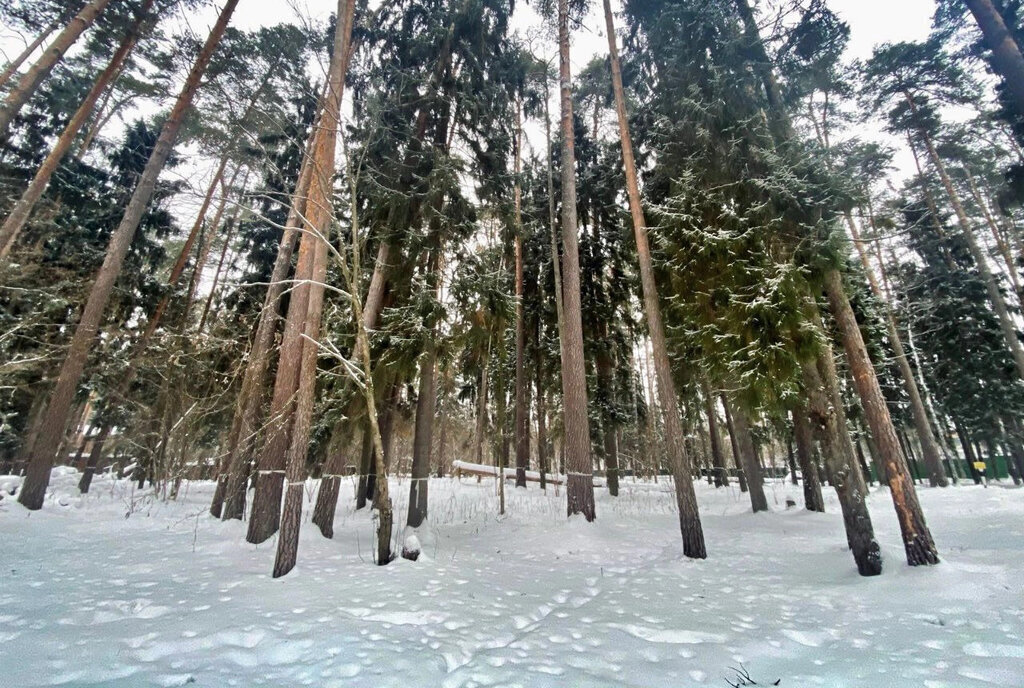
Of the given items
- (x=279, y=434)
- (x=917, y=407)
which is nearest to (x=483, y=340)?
(x=279, y=434)

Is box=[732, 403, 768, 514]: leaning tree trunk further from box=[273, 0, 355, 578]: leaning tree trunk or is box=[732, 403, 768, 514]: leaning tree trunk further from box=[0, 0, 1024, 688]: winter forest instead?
box=[273, 0, 355, 578]: leaning tree trunk

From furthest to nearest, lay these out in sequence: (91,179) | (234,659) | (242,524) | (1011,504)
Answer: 1. (91,179)
2. (1011,504)
3. (242,524)
4. (234,659)

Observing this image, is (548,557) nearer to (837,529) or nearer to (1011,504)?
(837,529)

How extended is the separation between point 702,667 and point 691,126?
799cm

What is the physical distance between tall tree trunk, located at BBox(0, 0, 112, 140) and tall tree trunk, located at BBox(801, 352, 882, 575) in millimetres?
12425

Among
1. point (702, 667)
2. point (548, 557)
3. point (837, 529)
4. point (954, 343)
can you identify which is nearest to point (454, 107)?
point (548, 557)

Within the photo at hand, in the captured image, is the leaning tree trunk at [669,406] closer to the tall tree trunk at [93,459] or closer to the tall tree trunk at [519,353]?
the tall tree trunk at [519,353]

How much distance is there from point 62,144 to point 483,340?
932 cm

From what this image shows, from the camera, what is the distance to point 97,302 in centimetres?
797

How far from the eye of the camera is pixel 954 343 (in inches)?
601

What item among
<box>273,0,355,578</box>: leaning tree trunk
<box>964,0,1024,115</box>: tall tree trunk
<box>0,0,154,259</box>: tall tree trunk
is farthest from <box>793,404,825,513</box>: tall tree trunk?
<box>0,0,154,259</box>: tall tree trunk

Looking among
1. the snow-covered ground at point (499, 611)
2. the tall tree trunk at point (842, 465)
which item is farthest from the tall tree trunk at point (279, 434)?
the tall tree trunk at point (842, 465)

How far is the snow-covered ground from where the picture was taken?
246cm

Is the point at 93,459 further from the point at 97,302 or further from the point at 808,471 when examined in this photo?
the point at 808,471
